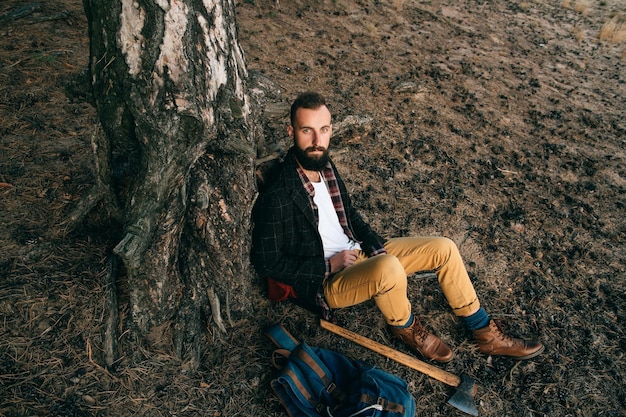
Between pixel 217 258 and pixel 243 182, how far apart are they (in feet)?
1.86

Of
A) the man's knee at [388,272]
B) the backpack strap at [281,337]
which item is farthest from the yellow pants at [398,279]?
the backpack strap at [281,337]

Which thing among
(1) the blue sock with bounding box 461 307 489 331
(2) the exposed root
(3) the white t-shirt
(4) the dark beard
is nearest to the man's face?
(4) the dark beard

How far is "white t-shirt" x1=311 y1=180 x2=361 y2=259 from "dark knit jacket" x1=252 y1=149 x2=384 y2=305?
19 cm

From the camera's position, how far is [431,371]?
3146mm

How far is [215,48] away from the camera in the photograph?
2.54 m

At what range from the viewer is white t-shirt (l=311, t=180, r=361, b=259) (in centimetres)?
335

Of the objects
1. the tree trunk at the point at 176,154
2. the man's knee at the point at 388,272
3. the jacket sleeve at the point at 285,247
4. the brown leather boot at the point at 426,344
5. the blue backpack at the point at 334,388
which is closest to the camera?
the tree trunk at the point at 176,154

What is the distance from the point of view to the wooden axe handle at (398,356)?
3.13m

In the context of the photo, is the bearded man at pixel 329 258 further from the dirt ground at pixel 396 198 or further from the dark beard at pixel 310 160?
the dirt ground at pixel 396 198

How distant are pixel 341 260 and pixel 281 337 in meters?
0.74

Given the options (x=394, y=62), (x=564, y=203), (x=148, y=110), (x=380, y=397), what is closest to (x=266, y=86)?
(x=148, y=110)

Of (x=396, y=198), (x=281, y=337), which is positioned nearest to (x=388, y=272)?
(x=281, y=337)

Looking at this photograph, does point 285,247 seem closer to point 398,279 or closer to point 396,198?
point 398,279

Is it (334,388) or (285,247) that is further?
(285,247)
